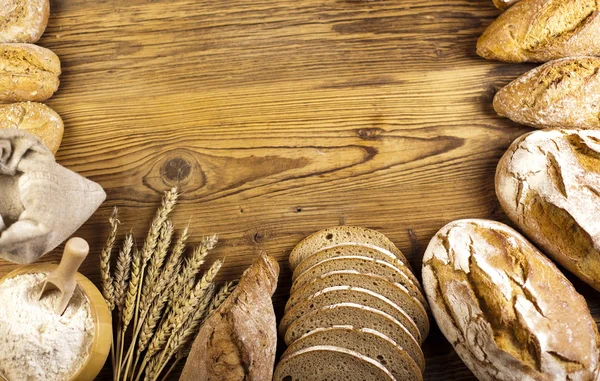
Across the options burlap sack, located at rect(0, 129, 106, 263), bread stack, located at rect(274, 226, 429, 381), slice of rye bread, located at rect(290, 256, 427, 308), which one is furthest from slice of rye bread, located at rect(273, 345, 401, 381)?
burlap sack, located at rect(0, 129, 106, 263)

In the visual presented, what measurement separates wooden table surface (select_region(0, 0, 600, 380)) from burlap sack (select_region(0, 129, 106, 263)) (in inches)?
17.7

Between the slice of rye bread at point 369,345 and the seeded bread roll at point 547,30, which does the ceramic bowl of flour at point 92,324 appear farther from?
the seeded bread roll at point 547,30

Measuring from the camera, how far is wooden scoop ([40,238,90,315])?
1605mm

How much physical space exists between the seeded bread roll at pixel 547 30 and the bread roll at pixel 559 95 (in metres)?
0.06

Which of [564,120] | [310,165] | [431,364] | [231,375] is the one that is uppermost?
[564,120]

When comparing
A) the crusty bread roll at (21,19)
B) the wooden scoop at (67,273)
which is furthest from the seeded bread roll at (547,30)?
the crusty bread roll at (21,19)

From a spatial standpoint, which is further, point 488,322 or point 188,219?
point 188,219

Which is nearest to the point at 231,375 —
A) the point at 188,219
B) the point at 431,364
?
the point at 188,219

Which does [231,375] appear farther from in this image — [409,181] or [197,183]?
[409,181]

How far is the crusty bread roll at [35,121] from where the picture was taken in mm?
2066

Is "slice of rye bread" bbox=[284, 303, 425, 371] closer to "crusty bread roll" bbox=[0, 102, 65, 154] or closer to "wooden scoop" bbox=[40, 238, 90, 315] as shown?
"wooden scoop" bbox=[40, 238, 90, 315]

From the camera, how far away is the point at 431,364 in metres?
2.13

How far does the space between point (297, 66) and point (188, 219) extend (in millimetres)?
793

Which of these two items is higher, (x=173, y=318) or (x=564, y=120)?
(x=564, y=120)
